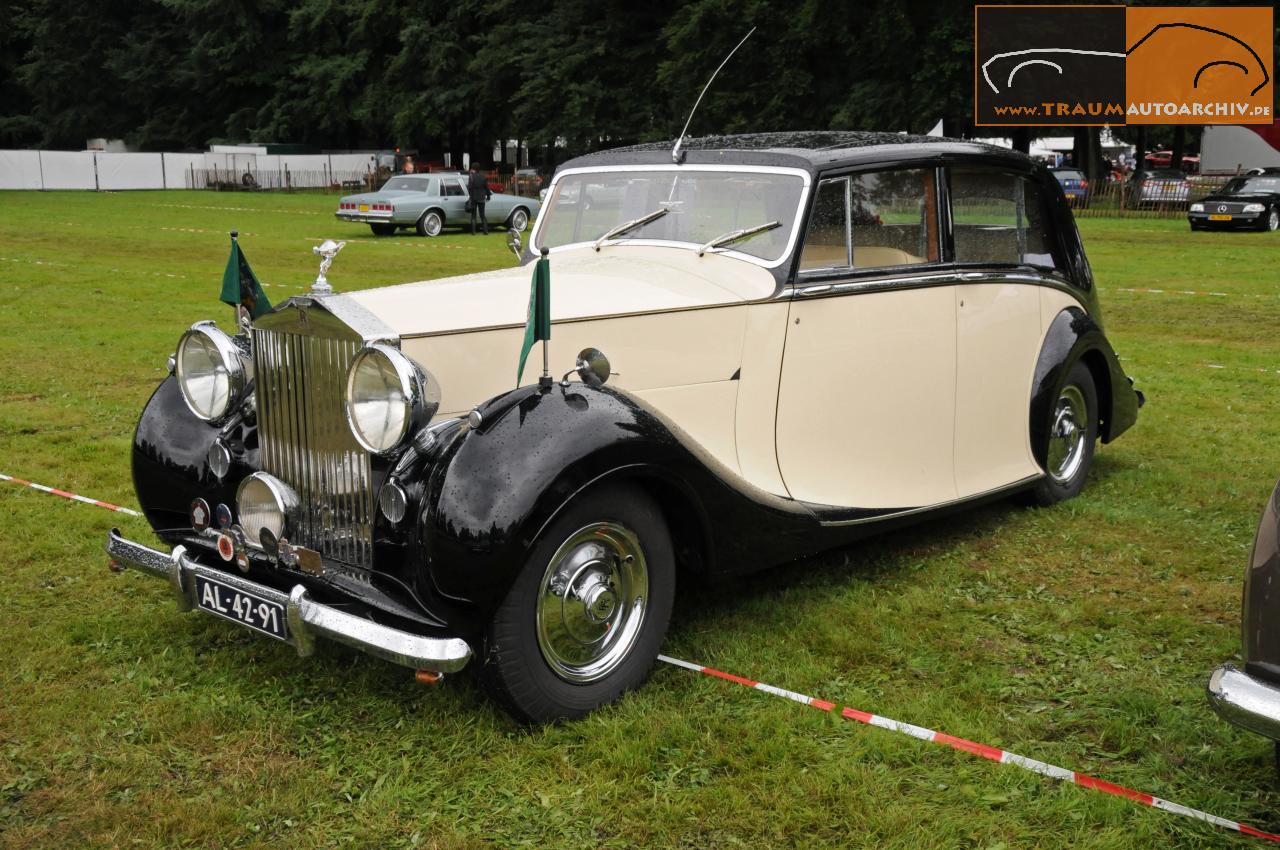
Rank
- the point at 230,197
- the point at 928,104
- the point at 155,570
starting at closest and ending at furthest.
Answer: the point at 155,570 < the point at 928,104 < the point at 230,197

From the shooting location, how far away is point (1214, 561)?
17.2ft

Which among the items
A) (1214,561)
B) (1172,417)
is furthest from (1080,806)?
(1172,417)

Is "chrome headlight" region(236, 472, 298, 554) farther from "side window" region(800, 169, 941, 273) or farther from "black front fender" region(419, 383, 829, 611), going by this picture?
"side window" region(800, 169, 941, 273)

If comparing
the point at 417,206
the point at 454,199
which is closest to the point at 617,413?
the point at 417,206

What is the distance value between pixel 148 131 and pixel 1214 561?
63016 mm

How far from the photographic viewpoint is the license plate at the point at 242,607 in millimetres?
3533

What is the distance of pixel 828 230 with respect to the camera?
15.3 feet

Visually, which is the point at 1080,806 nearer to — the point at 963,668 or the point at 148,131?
the point at 963,668

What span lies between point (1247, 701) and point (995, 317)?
9.25ft

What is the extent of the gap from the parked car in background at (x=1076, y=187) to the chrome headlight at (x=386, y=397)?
2927 centimetres

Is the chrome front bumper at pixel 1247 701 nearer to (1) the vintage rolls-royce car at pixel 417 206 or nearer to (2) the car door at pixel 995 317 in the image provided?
(2) the car door at pixel 995 317

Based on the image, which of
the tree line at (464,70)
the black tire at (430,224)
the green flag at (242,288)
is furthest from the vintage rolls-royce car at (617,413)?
the tree line at (464,70)

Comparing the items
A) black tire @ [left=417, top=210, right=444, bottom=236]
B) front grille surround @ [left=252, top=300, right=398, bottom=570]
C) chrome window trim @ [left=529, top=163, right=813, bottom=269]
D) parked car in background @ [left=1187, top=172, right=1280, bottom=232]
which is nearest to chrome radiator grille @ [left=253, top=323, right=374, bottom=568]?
front grille surround @ [left=252, top=300, right=398, bottom=570]

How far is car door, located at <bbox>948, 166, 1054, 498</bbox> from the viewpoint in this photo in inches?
206
